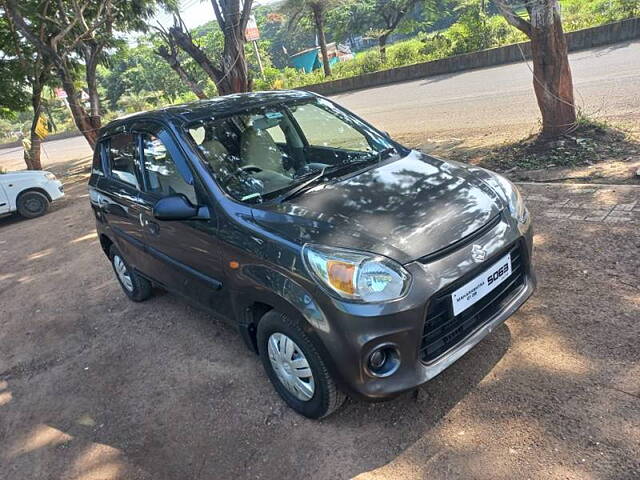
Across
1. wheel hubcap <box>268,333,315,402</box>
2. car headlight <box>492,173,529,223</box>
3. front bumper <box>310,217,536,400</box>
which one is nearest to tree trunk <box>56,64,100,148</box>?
wheel hubcap <box>268,333,315,402</box>

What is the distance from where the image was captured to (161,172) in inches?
136

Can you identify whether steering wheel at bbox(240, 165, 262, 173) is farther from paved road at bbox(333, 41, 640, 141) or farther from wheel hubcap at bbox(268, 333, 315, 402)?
paved road at bbox(333, 41, 640, 141)

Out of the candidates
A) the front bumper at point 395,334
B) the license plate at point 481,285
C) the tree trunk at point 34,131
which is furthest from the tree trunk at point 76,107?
the license plate at point 481,285

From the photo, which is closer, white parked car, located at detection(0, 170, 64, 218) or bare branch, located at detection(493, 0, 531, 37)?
bare branch, located at detection(493, 0, 531, 37)

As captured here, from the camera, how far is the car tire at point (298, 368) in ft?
8.16

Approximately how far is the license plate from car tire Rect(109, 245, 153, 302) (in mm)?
3044

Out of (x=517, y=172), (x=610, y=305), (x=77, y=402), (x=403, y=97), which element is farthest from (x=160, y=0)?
(x=610, y=305)

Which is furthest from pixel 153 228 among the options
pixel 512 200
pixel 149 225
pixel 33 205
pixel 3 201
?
pixel 33 205

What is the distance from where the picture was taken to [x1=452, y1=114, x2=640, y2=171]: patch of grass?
5656 mm

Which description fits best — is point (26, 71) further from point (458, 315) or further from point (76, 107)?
point (458, 315)

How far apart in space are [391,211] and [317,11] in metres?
26.3

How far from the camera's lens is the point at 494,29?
18.3m

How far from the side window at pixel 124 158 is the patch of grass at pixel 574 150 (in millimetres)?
4411

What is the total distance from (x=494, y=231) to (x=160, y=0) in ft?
46.0
